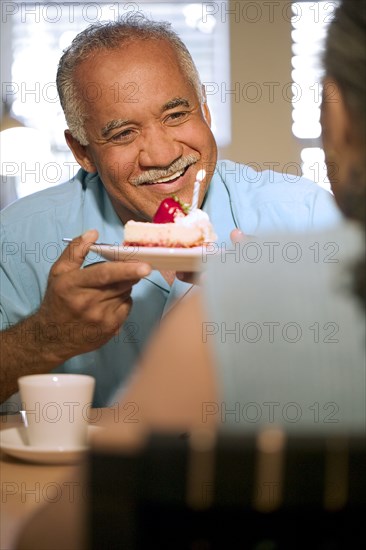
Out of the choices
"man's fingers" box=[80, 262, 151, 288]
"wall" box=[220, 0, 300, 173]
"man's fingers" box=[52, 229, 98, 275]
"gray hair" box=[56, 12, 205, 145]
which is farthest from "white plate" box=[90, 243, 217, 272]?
"wall" box=[220, 0, 300, 173]

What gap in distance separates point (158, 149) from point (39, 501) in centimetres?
117

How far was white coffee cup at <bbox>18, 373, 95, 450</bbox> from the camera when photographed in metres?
1.12

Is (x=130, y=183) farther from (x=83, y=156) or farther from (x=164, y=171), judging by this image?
(x=83, y=156)

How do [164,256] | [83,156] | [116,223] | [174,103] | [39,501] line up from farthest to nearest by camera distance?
1. [83,156]
2. [116,223]
3. [174,103]
4. [164,256]
5. [39,501]

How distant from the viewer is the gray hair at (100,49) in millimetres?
2062

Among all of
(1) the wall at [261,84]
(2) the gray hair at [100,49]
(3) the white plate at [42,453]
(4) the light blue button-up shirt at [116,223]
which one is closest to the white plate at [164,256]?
(3) the white plate at [42,453]

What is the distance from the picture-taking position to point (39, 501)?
3.12 feet

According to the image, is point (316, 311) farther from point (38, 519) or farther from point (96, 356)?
point (96, 356)

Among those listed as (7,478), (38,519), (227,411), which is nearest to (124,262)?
(7,478)

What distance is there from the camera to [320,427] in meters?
0.45

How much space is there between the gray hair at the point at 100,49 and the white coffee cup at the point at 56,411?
3.60 feet

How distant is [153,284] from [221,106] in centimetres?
227

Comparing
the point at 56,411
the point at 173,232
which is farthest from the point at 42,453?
the point at 173,232

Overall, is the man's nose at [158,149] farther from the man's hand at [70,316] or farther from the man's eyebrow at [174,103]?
the man's hand at [70,316]
